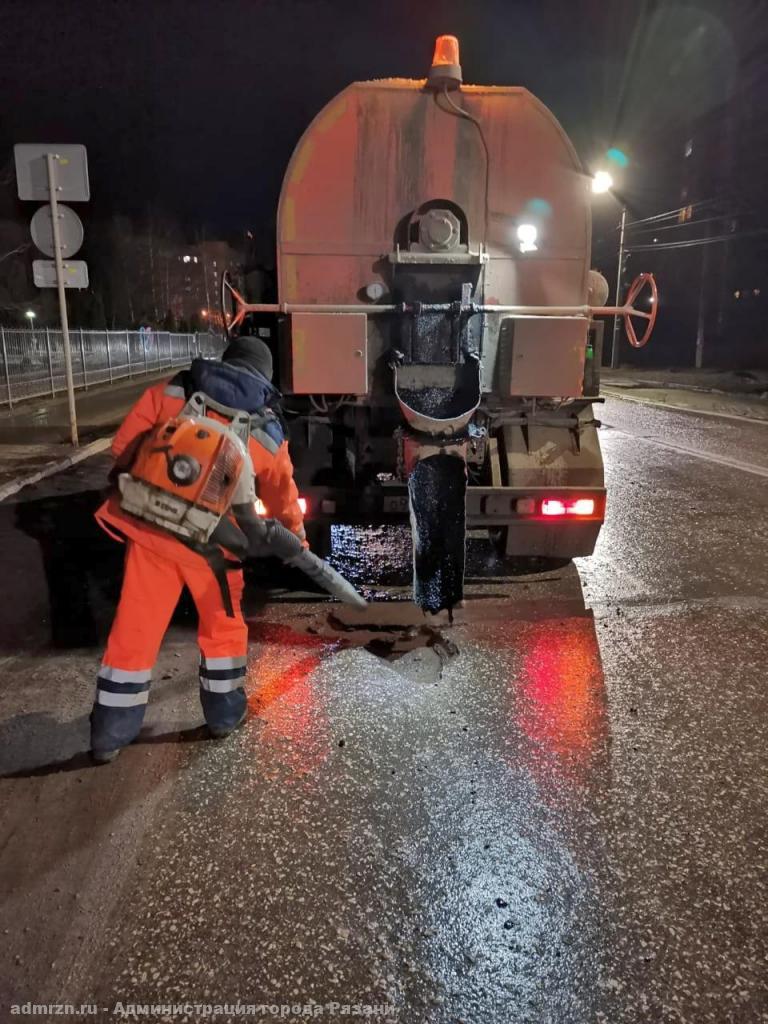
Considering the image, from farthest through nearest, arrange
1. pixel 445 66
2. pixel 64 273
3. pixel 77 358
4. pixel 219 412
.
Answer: pixel 77 358 → pixel 64 273 → pixel 445 66 → pixel 219 412

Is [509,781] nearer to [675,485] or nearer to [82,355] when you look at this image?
[675,485]

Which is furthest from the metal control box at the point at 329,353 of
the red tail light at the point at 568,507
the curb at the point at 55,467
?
the curb at the point at 55,467

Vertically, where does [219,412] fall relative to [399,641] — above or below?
above

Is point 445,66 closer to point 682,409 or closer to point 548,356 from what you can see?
point 548,356

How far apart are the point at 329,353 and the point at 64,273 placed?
21.6ft

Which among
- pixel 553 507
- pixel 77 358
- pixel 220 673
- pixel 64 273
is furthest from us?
pixel 77 358

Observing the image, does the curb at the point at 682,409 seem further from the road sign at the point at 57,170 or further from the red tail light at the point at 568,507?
the road sign at the point at 57,170

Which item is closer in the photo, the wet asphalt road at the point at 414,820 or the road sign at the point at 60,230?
the wet asphalt road at the point at 414,820

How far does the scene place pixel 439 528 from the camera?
4.80 m

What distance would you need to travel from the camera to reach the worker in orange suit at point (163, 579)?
3.08m

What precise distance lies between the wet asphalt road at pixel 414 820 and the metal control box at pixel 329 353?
57.1 inches

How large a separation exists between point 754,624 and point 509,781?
8.12 ft

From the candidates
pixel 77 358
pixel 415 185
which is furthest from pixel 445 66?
pixel 77 358

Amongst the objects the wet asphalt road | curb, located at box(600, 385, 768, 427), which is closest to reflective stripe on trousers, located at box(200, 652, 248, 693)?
the wet asphalt road
